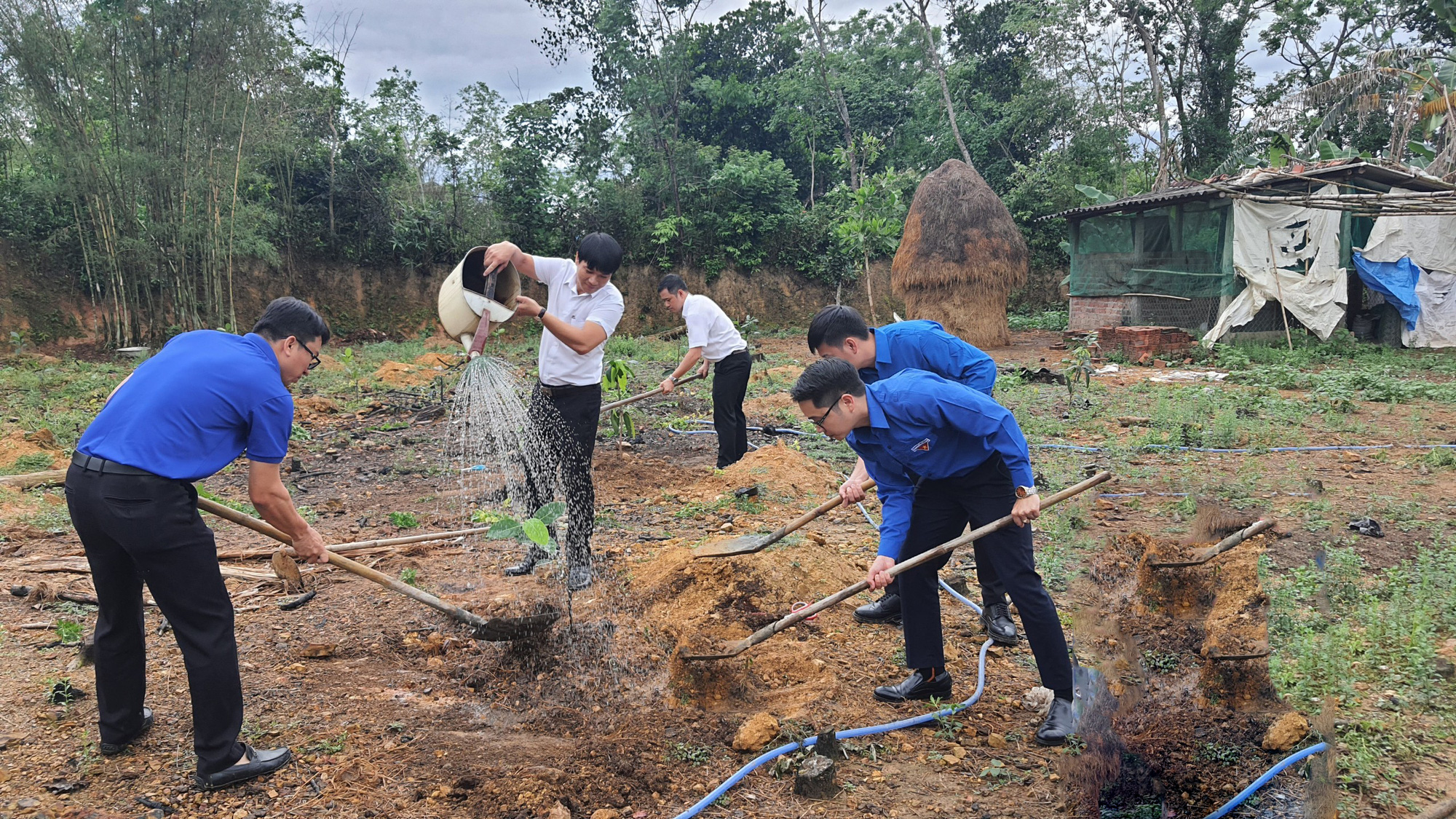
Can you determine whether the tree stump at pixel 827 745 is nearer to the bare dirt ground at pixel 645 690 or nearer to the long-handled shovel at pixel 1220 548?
the bare dirt ground at pixel 645 690

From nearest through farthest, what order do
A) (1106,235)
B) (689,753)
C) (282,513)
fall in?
1. (282,513)
2. (689,753)
3. (1106,235)

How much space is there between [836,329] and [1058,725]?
1734 mm

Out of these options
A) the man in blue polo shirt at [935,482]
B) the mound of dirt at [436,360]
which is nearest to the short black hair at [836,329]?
the man in blue polo shirt at [935,482]

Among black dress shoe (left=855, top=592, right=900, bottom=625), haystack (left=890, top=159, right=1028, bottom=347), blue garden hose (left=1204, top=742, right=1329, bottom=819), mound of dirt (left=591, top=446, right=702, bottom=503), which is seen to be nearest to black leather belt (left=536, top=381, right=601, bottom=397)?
black dress shoe (left=855, top=592, right=900, bottom=625)

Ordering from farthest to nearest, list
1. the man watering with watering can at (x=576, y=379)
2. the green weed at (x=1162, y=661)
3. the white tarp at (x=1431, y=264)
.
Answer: the white tarp at (x=1431, y=264), the man watering with watering can at (x=576, y=379), the green weed at (x=1162, y=661)

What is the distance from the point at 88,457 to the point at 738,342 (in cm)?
449

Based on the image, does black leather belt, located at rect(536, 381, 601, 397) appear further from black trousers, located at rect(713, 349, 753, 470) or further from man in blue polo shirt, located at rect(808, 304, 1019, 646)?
black trousers, located at rect(713, 349, 753, 470)

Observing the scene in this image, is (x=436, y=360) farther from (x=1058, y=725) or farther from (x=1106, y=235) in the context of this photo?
(x=1058, y=725)

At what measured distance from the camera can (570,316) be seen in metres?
4.57

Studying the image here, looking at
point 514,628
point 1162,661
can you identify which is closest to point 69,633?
point 514,628

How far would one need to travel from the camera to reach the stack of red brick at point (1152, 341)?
14.0 m

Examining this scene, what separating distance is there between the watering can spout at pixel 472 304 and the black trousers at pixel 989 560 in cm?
202

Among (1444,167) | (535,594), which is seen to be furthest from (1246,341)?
(535,594)

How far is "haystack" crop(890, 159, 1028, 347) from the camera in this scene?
16016mm
